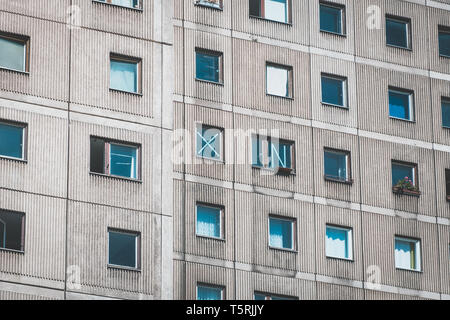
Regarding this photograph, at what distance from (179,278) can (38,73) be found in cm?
954

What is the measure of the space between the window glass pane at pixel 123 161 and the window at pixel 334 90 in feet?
30.8

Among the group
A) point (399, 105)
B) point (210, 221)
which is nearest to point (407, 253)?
point (399, 105)

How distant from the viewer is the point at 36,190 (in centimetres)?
5850

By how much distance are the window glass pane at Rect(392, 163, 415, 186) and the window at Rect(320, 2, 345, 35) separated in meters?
6.22

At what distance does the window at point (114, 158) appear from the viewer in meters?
60.4

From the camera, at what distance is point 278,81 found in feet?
213

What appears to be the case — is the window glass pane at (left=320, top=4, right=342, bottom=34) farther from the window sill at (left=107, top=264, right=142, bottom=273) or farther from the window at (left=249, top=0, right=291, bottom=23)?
the window sill at (left=107, top=264, right=142, bottom=273)

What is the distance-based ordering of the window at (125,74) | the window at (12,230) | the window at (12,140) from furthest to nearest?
the window at (125,74) < the window at (12,140) < the window at (12,230)

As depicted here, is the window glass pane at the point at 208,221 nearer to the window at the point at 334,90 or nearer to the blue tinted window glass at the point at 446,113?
the window at the point at 334,90

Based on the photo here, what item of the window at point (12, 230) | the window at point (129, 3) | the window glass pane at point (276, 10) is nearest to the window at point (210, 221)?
the window at point (12, 230)

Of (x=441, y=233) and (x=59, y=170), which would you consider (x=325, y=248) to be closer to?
(x=441, y=233)
